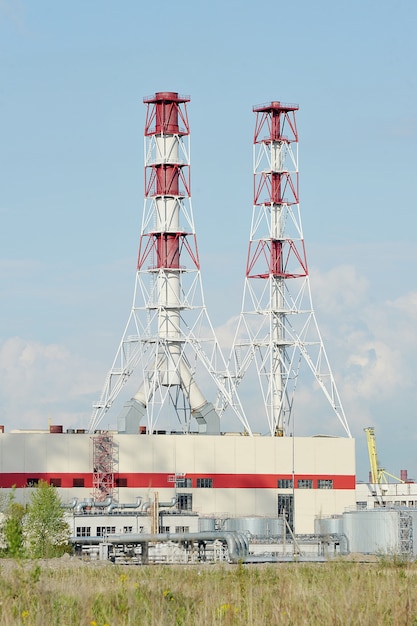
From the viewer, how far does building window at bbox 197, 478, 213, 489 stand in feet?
278

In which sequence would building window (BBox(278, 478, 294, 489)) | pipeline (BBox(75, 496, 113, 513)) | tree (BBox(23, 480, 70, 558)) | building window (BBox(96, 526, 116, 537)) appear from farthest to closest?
building window (BBox(278, 478, 294, 489)) < pipeline (BBox(75, 496, 113, 513)) < building window (BBox(96, 526, 116, 537)) < tree (BBox(23, 480, 70, 558))

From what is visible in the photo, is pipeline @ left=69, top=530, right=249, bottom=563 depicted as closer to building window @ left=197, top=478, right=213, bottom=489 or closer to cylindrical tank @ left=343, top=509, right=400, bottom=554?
cylindrical tank @ left=343, top=509, right=400, bottom=554

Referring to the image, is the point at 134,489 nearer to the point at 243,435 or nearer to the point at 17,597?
the point at 243,435

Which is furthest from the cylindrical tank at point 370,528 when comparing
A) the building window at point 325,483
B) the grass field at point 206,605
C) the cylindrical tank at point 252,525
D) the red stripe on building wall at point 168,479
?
the grass field at point 206,605

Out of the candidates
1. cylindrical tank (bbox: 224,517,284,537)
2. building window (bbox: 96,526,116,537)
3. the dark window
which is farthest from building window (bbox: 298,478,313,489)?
building window (bbox: 96,526,116,537)

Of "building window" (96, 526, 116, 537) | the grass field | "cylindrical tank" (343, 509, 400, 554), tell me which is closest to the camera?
the grass field

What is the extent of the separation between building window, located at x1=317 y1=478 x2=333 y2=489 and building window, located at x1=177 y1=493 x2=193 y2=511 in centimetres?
1075

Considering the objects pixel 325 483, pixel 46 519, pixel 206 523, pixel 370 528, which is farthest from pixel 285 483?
pixel 46 519

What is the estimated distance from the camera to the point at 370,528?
68.9m

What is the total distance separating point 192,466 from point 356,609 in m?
70.7

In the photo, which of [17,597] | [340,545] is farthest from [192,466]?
[17,597]

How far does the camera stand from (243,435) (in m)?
92.1

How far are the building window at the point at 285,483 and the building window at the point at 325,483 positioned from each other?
2.42m

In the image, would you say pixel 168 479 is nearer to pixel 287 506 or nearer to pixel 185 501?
pixel 185 501
